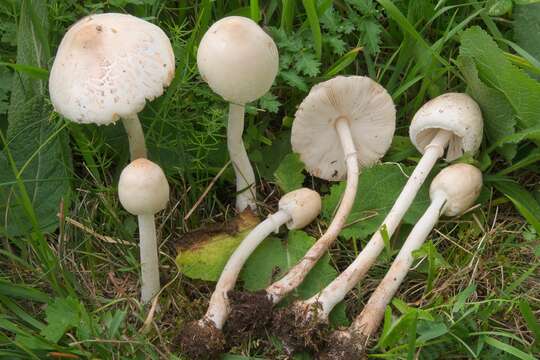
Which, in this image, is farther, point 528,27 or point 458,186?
point 528,27

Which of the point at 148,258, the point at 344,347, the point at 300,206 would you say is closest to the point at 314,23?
the point at 300,206

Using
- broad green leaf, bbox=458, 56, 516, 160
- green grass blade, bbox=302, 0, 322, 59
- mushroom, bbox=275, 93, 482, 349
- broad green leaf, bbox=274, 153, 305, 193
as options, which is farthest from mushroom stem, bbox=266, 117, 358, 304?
broad green leaf, bbox=458, 56, 516, 160

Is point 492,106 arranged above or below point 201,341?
above

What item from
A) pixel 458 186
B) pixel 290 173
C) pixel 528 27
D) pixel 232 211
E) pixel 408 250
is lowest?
pixel 232 211

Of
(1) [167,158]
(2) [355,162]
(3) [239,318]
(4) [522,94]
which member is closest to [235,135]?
(1) [167,158]

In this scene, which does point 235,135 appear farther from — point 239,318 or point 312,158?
point 239,318

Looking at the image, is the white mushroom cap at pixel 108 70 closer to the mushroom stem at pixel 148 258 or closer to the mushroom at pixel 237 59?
the mushroom at pixel 237 59

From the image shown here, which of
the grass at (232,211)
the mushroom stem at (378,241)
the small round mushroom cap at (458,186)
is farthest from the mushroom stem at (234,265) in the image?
the small round mushroom cap at (458,186)

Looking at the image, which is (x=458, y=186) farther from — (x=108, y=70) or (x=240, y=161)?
(x=108, y=70)
